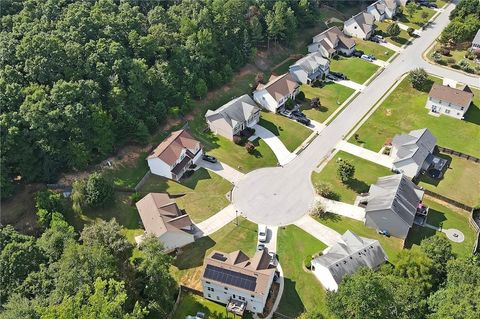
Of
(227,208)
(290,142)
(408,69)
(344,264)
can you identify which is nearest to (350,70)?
(408,69)

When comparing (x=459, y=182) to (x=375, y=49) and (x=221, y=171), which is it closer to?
(x=221, y=171)

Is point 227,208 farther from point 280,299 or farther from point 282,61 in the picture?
point 282,61

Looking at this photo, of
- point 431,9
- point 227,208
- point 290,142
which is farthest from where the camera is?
point 431,9

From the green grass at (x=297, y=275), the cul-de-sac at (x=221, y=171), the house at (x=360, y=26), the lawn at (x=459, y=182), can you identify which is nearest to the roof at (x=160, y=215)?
the cul-de-sac at (x=221, y=171)

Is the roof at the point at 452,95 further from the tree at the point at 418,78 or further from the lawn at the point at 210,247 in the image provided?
the lawn at the point at 210,247

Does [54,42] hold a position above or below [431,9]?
above

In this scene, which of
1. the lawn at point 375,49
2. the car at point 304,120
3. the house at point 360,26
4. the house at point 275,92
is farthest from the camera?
the house at point 360,26

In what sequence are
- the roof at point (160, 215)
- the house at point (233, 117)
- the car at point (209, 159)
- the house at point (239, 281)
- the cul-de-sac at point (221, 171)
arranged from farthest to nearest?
the house at point (233, 117) → the car at point (209, 159) → the roof at point (160, 215) → the house at point (239, 281) → the cul-de-sac at point (221, 171)

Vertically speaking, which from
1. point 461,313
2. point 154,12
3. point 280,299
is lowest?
point 280,299
